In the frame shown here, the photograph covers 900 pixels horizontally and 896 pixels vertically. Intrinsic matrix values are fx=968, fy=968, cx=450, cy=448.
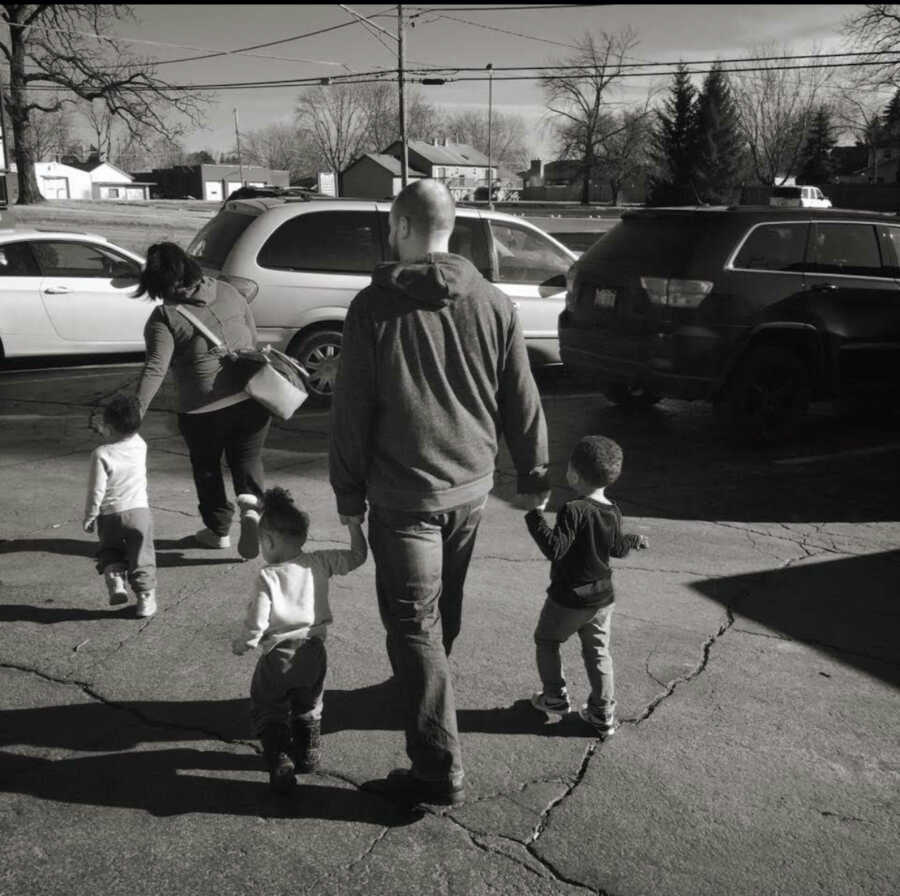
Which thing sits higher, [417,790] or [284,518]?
[284,518]

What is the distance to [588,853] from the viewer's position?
2.86 metres

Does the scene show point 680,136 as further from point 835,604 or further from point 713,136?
point 835,604

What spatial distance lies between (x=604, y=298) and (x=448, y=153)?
112 m

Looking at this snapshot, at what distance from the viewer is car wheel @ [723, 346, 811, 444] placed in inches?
300

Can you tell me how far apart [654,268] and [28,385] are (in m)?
6.32

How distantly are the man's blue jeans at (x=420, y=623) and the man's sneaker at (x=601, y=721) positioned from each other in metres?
0.71

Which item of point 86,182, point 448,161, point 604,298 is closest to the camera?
point 604,298

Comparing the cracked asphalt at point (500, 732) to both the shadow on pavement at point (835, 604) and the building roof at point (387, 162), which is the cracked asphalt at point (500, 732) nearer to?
the shadow on pavement at point (835, 604)

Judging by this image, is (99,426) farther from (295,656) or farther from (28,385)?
(28,385)

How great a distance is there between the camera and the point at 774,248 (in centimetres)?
768

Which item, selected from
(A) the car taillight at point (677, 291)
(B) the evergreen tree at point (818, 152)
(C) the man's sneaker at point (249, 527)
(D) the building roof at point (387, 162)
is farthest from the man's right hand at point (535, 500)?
(D) the building roof at point (387, 162)

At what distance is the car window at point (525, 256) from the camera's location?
943cm

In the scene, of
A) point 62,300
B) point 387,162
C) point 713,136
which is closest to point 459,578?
point 62,300

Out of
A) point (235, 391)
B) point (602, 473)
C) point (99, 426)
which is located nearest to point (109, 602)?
point (99, 426)
